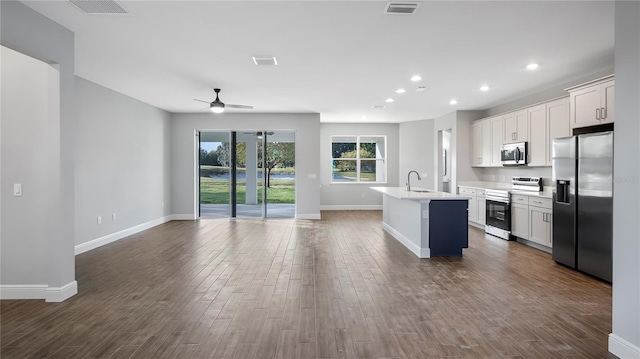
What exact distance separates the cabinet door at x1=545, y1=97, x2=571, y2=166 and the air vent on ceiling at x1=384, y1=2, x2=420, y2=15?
3.80 m

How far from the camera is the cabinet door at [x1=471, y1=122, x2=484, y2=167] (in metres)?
7.79

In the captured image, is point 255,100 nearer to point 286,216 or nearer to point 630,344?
point 286,216

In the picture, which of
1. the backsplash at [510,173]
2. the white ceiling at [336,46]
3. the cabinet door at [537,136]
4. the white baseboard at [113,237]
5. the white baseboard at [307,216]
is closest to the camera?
the white ceiling at [336,46]

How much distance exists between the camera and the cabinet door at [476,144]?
25.6 ft

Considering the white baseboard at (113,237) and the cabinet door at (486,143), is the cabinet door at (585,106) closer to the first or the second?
the cabinet door at (486,143)

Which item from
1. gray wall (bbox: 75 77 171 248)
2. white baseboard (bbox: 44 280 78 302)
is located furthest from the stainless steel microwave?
gray wall (bbox: 75 77 171 248)

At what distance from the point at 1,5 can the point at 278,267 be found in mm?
3741

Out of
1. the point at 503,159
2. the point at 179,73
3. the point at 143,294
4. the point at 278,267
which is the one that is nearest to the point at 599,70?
the point at 503,159

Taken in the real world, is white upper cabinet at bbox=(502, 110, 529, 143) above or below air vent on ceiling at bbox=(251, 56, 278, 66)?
below

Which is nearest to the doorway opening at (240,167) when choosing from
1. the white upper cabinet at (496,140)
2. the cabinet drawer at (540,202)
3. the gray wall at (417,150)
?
the gray wall at (417,150)

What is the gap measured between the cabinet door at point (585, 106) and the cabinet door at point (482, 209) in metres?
2.66

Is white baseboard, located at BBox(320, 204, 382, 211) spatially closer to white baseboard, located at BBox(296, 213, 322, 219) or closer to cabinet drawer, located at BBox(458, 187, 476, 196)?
white baseboard, located at BBox(296, 213, 322, 219)

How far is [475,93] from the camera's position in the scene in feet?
20.9

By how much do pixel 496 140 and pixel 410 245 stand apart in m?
3.38
